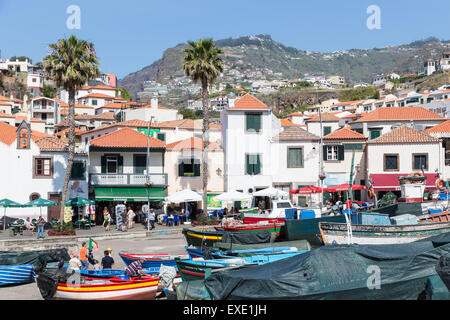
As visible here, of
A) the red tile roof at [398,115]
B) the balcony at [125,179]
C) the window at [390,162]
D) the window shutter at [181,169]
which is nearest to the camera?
the balcony at [125,179]

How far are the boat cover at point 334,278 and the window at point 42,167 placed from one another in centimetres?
2948

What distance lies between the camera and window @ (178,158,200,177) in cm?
4738

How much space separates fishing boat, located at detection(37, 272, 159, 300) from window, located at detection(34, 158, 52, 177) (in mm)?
24904

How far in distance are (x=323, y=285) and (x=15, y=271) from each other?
1415 centimetres

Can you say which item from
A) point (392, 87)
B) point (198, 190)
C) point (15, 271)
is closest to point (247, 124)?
point (198, 190)

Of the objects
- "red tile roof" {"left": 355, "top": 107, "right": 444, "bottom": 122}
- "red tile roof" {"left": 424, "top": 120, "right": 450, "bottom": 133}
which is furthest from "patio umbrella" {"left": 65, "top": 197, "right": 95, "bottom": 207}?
"red tile roof" {"left": 424, "top": 120, "right": 450, "bottom": 133}

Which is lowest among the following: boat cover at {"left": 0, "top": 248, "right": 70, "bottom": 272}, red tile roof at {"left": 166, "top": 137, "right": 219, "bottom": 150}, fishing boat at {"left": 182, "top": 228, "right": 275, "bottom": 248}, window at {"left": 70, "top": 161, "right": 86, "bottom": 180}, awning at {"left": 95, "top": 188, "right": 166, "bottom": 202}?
boat cover at {"left": 0, "top": 248, "right": 70, "bottom": 272}

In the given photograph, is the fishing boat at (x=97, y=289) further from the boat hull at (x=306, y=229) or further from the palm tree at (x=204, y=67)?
the palm tree at (x=204, y=67)

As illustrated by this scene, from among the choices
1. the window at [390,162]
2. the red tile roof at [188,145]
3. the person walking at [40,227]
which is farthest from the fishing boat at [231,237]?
the window at [390,162]

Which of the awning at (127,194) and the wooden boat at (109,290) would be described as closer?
the wooden boat at (109,290)

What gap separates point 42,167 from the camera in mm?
42438

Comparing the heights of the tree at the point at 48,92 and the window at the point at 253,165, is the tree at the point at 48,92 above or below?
above

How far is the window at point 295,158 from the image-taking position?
160 ft

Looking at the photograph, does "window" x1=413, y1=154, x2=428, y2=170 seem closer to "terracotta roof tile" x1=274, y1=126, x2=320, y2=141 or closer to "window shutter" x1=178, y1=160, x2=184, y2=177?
"terracotta roof tile" x1=274, y1=126, x2=320, y2=141
